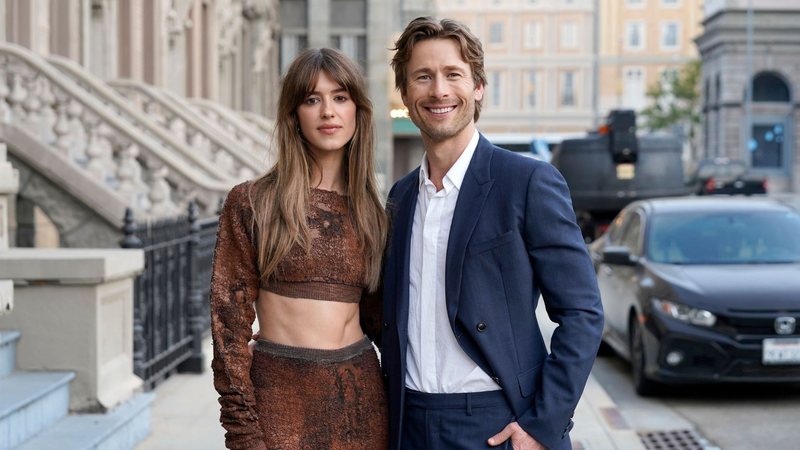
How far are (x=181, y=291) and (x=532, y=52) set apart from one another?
279 ft

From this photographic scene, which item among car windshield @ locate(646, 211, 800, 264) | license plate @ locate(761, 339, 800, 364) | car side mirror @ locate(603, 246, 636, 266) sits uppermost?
car windshield @ locate(646, 211, 800, 264)

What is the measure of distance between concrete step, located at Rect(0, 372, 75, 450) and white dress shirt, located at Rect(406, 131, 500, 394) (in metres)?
2.85

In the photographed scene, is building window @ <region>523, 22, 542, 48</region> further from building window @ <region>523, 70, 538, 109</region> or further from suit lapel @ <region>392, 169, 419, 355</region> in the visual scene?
suit lapel @ <region>392, 169, 419, 355</region>

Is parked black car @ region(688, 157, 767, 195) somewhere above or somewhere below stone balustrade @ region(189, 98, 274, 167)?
below

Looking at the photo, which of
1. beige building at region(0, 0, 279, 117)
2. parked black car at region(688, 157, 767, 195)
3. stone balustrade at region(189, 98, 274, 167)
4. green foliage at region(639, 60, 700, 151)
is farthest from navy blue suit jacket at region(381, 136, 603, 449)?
green foliage at region(639, 60, 700, 151)

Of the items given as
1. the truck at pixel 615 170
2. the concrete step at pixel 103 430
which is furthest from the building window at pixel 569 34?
the concrete step at pixel 103 430

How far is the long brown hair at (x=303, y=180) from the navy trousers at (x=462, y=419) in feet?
1.61

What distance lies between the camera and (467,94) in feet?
11.1

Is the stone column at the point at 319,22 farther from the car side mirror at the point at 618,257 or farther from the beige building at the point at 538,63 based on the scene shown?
the beige building at the point at 538,63

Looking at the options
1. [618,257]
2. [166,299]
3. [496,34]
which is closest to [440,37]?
[166,299]

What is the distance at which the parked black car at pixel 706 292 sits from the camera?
28.9 feet

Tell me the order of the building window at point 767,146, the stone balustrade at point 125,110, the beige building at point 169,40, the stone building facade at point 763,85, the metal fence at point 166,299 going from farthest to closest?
the building window at point 767,146 → the stone building facade at point 763,85 → the beige building at point 169,40 → the stone balustrade at point 125,110 → the metal fence at point 166,299

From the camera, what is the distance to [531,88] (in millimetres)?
92750

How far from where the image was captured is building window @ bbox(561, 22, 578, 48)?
9244 centimetres
